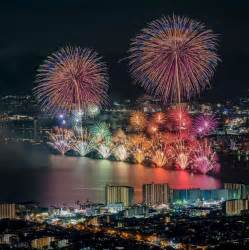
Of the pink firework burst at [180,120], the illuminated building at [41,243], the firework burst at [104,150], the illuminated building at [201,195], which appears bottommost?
the illuminated building at [41,243]

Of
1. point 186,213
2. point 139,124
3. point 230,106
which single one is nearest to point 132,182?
point 186,213

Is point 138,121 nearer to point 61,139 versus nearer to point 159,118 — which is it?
point 159,118

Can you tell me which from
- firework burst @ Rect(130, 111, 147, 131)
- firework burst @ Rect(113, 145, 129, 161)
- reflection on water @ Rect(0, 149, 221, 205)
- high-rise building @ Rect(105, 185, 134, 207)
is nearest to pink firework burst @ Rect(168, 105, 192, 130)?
firework burst @ Rect(130, 111, 147, 131)

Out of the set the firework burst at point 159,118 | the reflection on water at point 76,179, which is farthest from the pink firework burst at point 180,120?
the reflection on water at point 76,179

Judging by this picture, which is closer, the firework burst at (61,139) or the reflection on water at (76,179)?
the reflection on water at (76,179)

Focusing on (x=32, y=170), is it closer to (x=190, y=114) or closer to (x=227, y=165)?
(x=227, y=165)

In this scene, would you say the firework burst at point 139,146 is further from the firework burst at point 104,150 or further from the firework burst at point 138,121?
the firework burst at point 138,121

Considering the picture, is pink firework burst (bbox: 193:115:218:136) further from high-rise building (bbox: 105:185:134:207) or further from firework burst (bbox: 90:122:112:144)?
high-rise building (bbox: 105:185:134:207)
